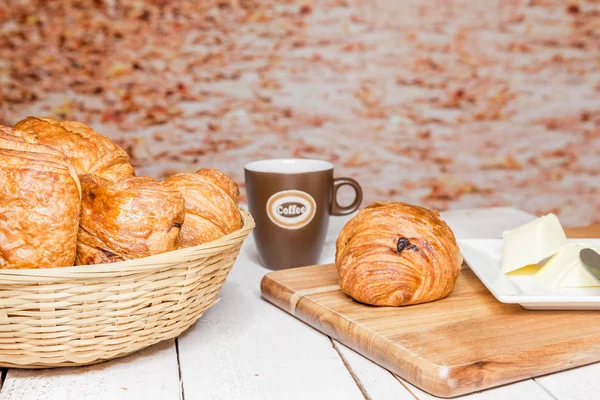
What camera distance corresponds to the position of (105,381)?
74 cm

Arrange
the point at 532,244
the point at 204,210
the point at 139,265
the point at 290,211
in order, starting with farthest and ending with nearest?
the point at 290,211 < the point at 532,244 < the point at 204,210 < the point at 139,265

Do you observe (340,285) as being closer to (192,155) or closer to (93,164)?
(93,164)

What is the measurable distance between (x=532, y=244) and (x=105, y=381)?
0.61 metres

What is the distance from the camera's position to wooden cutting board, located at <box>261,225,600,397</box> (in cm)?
71

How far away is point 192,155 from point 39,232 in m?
1.80

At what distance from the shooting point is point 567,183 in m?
2.79

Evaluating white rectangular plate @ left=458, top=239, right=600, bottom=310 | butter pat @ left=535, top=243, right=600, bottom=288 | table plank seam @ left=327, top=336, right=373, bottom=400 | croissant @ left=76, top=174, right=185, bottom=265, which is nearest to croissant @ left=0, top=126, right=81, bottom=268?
croissant @ left=76, top=174, right=185, bottom=265

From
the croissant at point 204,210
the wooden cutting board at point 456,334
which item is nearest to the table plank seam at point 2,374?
the croissant at point 204,210

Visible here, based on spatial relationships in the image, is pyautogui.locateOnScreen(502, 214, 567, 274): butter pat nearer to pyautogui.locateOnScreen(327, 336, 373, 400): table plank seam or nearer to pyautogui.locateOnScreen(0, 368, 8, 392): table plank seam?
pyautogui.locateOnScreen(327, 336, 373, 400): table plank seam

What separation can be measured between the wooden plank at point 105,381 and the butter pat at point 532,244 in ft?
1.63

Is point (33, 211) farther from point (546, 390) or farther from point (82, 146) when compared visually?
point (546, 390)

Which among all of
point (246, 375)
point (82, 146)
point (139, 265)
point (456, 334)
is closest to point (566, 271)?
point (456, 334)

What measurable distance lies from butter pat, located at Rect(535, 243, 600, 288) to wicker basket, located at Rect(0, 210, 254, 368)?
1.45 ft

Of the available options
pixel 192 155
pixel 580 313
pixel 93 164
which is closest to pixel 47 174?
pixel 93 164
